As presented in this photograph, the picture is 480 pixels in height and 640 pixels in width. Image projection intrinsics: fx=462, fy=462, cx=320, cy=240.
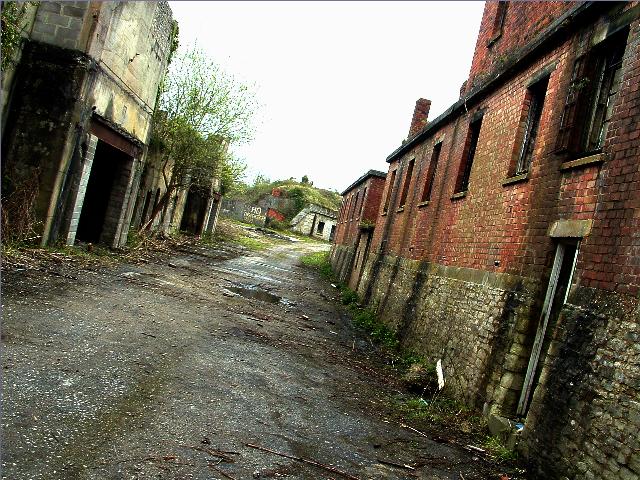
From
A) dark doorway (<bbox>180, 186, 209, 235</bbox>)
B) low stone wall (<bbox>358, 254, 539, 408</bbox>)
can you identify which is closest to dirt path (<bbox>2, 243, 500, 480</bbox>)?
low stone wall (<bbox>358, 254, 539, 408</bbox>)

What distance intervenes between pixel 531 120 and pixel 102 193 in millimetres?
11486

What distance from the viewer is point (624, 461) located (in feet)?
12.9

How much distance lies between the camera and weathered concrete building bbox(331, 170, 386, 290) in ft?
62.1

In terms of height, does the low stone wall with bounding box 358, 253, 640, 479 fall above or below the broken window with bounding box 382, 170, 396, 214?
below

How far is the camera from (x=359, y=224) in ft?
67.6

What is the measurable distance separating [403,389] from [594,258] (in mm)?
3875

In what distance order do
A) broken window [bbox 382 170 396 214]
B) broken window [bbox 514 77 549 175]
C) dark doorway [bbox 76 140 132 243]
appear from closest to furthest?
broken window [bbox 514 77 549 175], dark doorway [bbox 76 140 132 243], broken window [bbox 382 170 396 214]

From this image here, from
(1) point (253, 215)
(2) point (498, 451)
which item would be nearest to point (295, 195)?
(1) point (253, 215)

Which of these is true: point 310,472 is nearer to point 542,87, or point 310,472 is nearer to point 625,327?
point 625,327

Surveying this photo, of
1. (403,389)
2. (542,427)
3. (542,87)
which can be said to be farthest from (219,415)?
(542,87)

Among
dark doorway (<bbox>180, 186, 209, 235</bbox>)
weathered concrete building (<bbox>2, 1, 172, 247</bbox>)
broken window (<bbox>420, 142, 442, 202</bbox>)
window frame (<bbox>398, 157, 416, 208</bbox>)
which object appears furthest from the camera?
dark doorway (<bbox>180, 186, 209, 235</bbox>)

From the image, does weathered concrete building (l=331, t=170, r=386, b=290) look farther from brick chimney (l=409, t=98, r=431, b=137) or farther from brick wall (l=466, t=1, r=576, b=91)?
brick wall (l=466, t=1, r=576, b=91)

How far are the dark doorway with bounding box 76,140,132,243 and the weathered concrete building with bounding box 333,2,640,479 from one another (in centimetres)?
877

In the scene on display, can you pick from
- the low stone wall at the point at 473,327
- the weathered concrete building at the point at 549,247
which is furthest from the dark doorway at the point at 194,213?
the weathered concrete building at the point at 549,247
